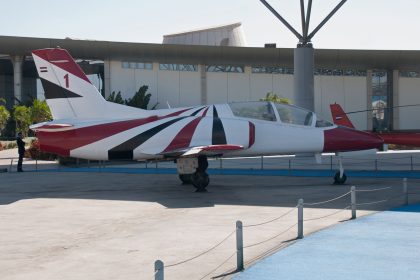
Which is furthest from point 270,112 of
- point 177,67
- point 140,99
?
point 177,67

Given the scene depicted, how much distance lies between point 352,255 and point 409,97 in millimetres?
54594

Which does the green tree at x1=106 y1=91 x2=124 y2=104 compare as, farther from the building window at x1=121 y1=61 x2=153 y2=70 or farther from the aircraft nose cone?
the aircraft nose cone

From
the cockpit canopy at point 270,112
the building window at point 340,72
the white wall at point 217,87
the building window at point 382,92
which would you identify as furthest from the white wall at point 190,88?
the cockpit canopy at point 270,112

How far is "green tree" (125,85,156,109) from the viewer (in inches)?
2050

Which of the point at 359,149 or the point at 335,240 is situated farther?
the point at 359,149

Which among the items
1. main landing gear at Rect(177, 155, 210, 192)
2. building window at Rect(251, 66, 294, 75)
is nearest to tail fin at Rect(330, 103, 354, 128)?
main landing gear at Rect(177, 155, 210, 192)

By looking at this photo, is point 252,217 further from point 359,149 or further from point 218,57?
point 218,57

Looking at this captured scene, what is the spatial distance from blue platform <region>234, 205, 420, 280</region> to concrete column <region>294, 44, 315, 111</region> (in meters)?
20.2

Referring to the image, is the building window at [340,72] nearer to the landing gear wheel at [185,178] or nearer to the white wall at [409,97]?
the white wall at [409,97]

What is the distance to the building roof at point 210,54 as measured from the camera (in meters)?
52.4

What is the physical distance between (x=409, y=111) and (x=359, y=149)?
1745 inches

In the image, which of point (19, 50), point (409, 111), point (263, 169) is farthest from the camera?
point (409, 111)

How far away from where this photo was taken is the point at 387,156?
35.1 metres

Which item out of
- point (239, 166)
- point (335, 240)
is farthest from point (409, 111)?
point (335, 240)
